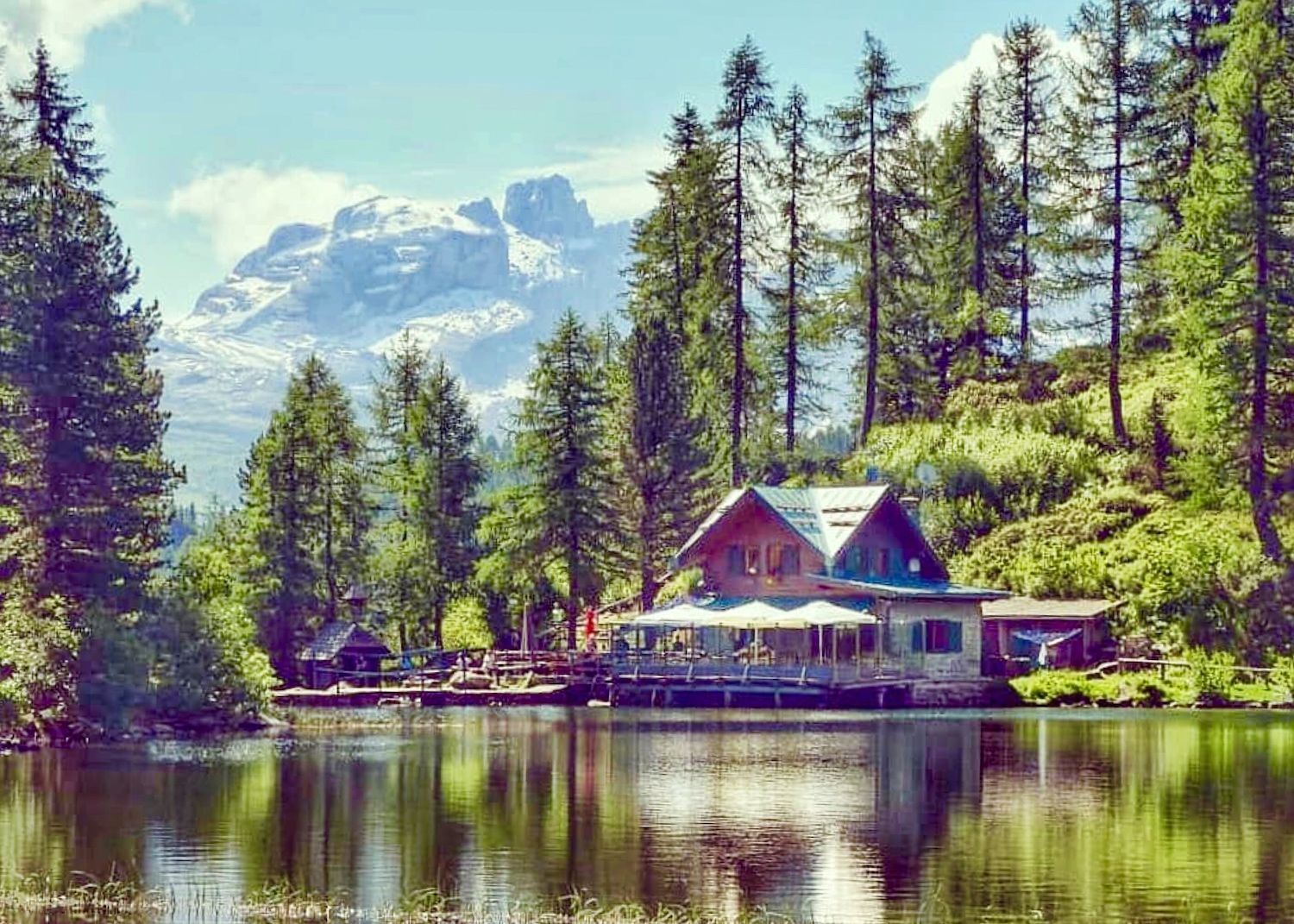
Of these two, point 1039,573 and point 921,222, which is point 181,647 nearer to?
point 1039,573

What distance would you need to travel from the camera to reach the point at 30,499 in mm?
55906

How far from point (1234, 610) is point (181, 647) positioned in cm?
3417

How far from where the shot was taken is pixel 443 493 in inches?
3438

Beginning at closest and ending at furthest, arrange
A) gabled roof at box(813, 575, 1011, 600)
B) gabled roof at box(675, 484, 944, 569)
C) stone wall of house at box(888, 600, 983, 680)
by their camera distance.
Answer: gabled roof at box(813, 575, 1011, 600)
stone wall of house at box(888, 600, 983, 680)
gabled roof at box(675, 484, 944, 569)

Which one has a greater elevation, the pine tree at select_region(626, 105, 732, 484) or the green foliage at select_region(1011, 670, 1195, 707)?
the pine tree at select_region(626, 105, 732, 484)

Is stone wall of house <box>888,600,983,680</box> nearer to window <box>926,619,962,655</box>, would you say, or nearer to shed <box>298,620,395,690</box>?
window <box>926,619,962,655</box>

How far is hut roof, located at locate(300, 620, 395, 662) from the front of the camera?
8019 centimetres

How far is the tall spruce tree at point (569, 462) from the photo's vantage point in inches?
3125

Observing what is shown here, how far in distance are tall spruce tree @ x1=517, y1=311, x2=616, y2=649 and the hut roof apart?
300 inches

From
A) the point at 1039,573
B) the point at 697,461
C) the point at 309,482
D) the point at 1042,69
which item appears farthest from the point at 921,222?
the point at 309,482

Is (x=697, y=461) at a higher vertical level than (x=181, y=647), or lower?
higher

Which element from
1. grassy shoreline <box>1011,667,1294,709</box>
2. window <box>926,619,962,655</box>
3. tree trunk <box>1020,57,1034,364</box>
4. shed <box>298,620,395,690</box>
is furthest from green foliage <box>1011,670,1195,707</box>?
tree trunk <box>1020,57,1034,364</box>

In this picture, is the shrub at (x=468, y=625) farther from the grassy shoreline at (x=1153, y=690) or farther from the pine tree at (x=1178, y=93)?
the pine tree at (x=1178, y=93)

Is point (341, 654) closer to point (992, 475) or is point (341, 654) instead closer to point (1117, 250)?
point (992, 475)
